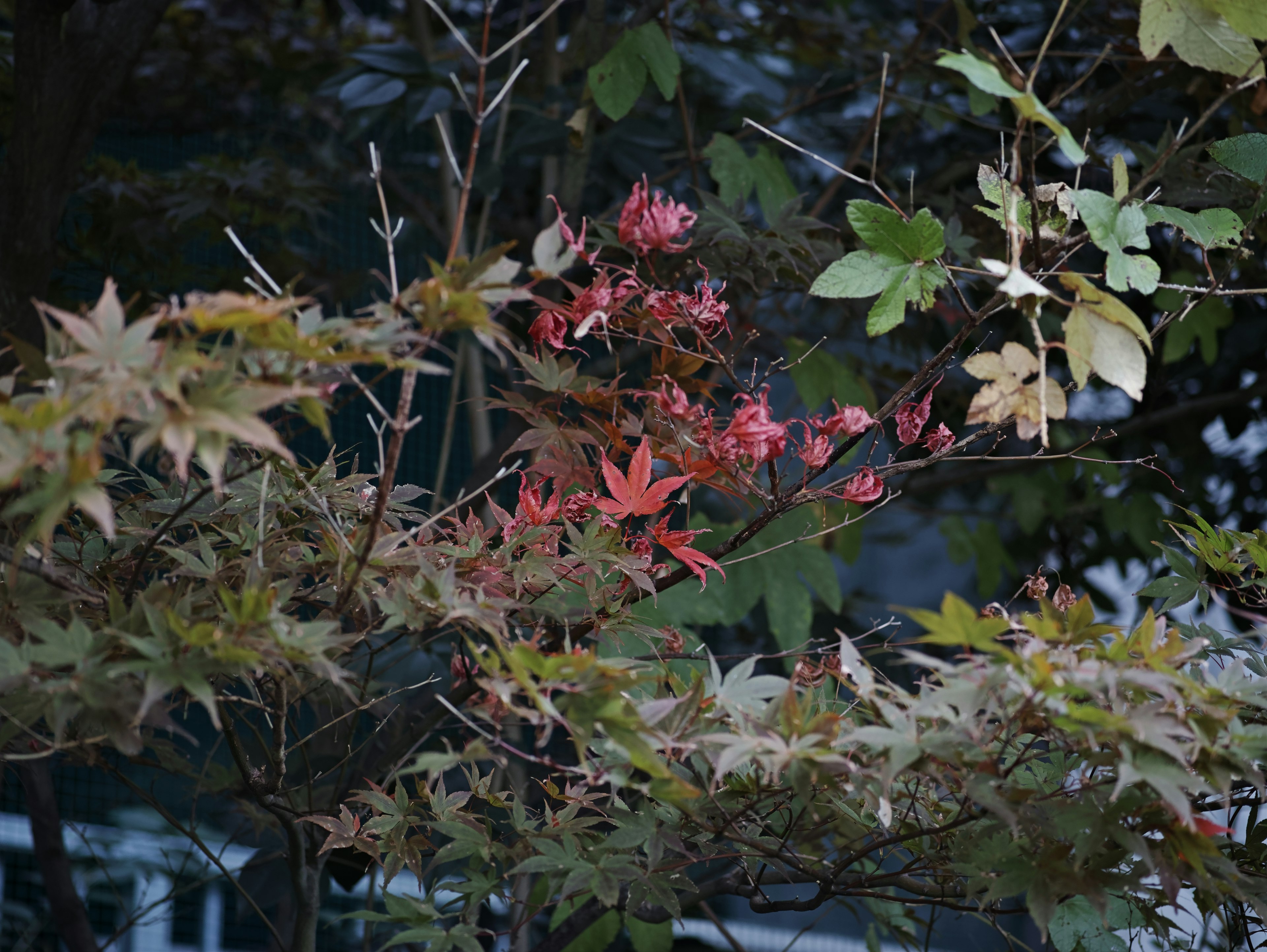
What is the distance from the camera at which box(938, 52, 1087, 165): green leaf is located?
0.52 metres

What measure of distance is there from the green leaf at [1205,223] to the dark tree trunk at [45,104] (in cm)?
95

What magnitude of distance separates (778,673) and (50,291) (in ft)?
3.72

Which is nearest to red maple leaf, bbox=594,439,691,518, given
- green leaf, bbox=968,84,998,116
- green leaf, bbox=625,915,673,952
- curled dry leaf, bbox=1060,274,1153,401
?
curled dry leaf, bbox=1060,274,1153,401

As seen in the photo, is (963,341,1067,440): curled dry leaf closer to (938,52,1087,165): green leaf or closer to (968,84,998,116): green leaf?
(938,52,1087,165): green leaf

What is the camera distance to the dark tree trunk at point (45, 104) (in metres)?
1.03

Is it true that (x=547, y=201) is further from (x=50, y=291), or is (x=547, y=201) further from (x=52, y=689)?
(x=52, y=689)

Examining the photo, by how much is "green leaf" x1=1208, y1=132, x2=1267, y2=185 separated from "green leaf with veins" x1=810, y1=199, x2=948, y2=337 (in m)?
0.22

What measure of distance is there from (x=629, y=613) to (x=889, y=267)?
1.01 ft

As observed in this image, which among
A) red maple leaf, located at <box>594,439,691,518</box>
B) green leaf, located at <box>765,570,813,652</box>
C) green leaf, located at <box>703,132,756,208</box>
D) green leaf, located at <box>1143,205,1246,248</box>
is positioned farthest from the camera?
green leaf, located at <box>765,570,813,652</box>

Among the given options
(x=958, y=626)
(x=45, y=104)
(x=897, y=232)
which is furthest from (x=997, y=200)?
(x=45, y=104)

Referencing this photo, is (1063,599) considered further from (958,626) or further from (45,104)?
(45,104)

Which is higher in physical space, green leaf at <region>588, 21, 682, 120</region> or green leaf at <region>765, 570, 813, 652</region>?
green leaf at <region>588, 21, 682, 120</region>

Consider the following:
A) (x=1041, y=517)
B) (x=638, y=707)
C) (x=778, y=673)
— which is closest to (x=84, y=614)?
(x=638, y=707)

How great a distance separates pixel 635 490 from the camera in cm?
77
